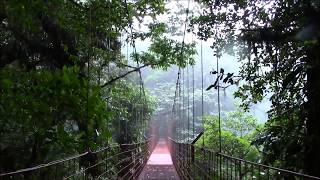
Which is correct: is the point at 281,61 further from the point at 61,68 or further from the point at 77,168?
the point at 61,68

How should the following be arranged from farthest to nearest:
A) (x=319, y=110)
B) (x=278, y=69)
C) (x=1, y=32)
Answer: (x=1, y=32), (x=278, y=69), (x=319, y=110)

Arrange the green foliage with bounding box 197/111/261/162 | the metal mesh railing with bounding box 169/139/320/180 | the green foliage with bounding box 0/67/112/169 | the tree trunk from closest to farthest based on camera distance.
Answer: the metal mesh railing with bounding box 169/139/320/180 < the tree trunk < the green foliage with bounding box 0/67/112/169 < the green foliage with bounding box 197/111/261/162

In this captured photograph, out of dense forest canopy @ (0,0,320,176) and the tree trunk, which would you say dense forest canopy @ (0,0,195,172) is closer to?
dense forest canopy @ (0,0,320,176)

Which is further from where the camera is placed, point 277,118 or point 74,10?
point 74,10

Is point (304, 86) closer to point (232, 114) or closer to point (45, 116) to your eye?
point (45, 116)

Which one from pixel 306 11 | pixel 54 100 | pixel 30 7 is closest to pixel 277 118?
pixel 306 11

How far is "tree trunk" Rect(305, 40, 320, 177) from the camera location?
226cm

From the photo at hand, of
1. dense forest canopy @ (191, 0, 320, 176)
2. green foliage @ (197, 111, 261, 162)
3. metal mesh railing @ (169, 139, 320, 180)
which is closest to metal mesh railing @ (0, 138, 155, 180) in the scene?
metal mesh railing @ (169, 139, 320, 180)

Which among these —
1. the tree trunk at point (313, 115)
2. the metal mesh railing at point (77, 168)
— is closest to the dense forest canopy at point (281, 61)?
the tree trunk at point (313, 115)

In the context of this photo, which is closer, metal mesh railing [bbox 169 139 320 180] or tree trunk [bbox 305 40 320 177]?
metal mesh railing [bbox 169 139 320 180]

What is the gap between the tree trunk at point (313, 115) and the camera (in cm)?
226

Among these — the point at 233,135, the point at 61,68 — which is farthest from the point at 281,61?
the point at 233,135

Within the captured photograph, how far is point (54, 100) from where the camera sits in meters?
2.61

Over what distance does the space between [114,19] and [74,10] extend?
54 centimetres
